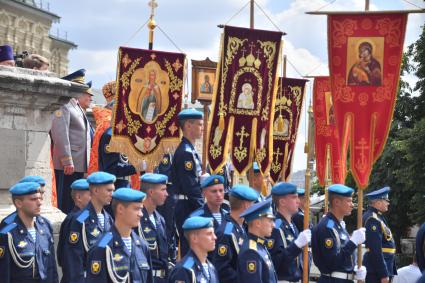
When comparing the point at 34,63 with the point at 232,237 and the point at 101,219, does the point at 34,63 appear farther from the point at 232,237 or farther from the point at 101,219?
the point at 232,237

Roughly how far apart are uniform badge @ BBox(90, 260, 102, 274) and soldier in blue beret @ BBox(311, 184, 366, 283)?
3.27 m

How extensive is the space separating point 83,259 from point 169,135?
281 cm

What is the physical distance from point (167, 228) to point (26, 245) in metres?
2.51

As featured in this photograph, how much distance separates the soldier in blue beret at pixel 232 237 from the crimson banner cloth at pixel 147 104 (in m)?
2.12

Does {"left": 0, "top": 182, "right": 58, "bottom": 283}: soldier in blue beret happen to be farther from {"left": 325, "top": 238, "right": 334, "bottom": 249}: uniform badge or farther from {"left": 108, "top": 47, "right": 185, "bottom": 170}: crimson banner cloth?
{"left": 325, "top": 238, "right": 334, "bottom": 249}: uniform badge

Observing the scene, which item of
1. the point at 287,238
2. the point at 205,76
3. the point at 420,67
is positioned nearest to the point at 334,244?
the point at 287,238

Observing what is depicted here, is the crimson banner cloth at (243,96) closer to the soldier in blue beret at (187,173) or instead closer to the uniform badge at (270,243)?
the soldier in blue beret at (187,173)

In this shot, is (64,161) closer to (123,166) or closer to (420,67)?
(123,166)

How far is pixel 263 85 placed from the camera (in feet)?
32.8

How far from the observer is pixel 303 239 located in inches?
304

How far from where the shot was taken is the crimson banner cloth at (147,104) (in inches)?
371

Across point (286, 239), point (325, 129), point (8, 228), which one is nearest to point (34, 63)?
point (8, 228)

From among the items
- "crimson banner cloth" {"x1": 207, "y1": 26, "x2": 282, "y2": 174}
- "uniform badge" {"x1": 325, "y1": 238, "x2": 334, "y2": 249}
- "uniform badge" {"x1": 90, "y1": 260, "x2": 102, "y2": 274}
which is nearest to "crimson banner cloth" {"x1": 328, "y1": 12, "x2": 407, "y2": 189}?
"uniform badge" {"x1": 325, "y1": 238, "x2": 334, "y2": 249}

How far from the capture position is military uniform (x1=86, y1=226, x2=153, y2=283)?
601 centimetres
